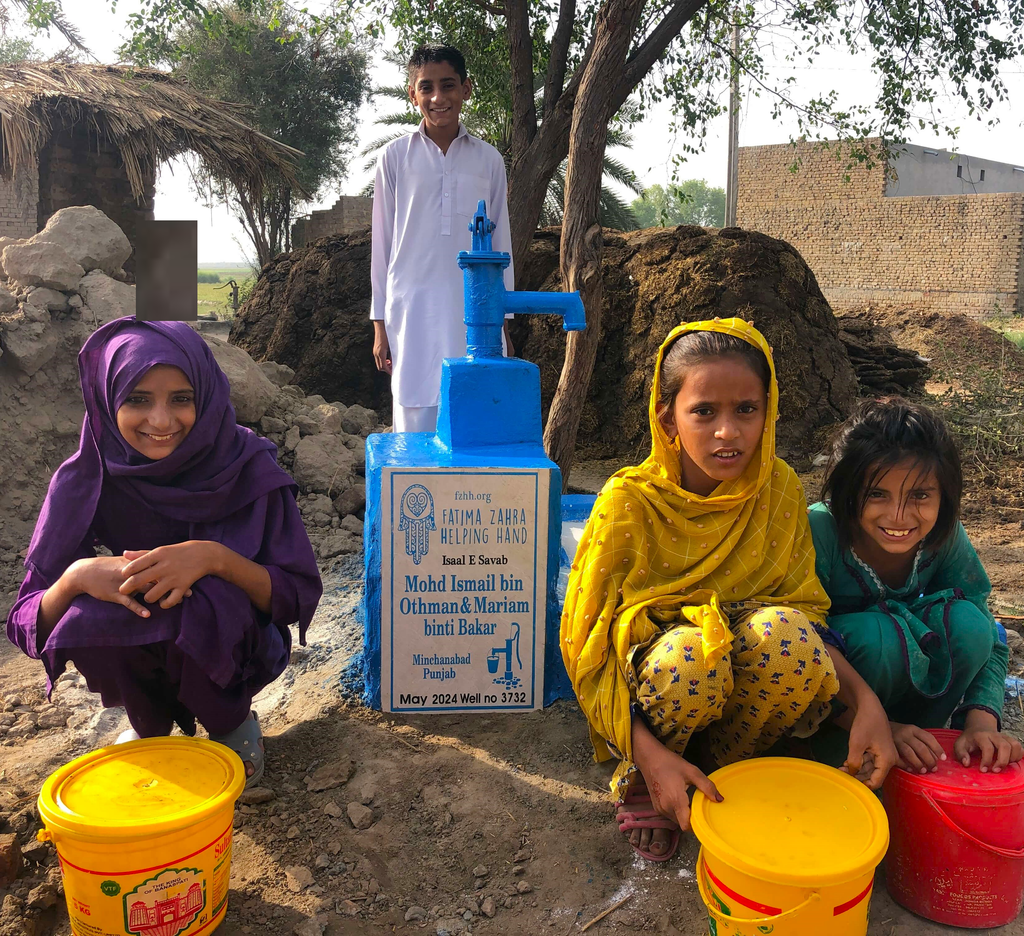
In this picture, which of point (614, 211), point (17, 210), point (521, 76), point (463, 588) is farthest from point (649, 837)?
point (614, 211)

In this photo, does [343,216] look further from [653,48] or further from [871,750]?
[871,750]

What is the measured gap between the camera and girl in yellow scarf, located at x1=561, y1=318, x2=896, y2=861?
67.6 inches

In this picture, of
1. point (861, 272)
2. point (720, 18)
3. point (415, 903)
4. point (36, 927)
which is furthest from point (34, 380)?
point (861, 272)

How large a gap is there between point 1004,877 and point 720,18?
6230mm

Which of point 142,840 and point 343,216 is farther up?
point 343,216

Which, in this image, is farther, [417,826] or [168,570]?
[417,826]

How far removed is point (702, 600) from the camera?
1907 millimetres

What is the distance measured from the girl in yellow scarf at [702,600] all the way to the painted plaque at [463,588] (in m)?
0.36

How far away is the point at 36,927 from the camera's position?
1574 millimetres

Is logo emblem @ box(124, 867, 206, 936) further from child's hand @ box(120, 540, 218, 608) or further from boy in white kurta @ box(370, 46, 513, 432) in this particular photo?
boy in white kurta @ box(370, 46, 513, 432)

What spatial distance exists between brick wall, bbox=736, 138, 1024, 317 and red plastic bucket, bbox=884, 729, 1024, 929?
14.7 m

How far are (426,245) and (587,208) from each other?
1219mm

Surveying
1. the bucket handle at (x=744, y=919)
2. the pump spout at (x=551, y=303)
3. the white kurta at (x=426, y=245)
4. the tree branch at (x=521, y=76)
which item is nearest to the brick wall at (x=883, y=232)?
the tree branch at (x=521, y=76)

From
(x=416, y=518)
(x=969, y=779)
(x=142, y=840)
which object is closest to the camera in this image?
(x=142, y=840)
